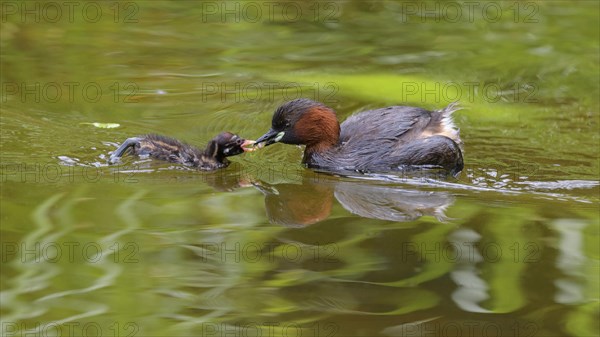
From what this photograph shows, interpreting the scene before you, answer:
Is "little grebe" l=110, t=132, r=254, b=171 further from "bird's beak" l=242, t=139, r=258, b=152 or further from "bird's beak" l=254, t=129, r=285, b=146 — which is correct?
"bird's beak" l=254, t=129, r=285, b=146

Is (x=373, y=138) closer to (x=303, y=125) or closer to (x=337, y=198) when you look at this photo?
(x=303, y=125)

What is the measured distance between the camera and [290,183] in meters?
7.18

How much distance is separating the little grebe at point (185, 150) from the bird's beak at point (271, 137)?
0.22 meters

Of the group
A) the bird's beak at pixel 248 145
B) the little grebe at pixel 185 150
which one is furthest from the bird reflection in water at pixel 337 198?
the bird's beak at pixel 248 145

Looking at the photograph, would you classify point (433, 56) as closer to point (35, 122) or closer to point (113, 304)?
point (35, 122)

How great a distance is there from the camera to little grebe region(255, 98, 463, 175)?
7617 millimetres

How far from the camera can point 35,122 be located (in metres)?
7.99

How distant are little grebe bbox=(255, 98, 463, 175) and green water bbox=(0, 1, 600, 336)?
222 millimetres

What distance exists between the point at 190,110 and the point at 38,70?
1703mm

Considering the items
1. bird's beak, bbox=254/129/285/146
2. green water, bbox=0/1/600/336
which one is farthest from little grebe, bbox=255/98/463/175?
green water, bbox=0/1/600/336

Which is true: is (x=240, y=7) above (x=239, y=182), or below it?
above

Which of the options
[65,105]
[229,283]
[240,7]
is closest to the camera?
[229,283]

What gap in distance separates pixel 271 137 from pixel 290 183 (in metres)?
0.78

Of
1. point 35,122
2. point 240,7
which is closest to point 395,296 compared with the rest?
point 35,122
